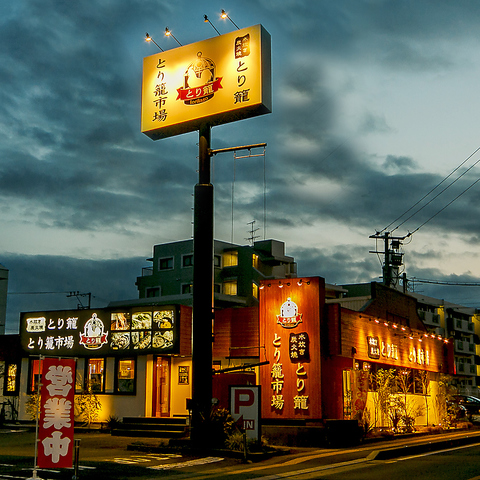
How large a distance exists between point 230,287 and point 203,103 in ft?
140

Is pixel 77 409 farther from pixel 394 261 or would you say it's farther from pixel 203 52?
pixel 394 261

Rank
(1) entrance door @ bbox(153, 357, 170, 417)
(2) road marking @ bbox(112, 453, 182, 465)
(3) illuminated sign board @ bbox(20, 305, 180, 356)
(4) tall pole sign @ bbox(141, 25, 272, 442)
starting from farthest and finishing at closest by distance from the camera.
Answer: (1) entrance door @ bbox(153, 357, 170, 417), (3) illuminated sign board @ bbox(20, 305, 180, 356), (4) tall pole sign @ bbox(141, 25, 272, 442), (2) road marking @ bbox(112, 453, 182, 465)

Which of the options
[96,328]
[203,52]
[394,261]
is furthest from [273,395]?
[394,261]

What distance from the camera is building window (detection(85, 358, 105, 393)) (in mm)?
27109

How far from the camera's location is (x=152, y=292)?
6412cm

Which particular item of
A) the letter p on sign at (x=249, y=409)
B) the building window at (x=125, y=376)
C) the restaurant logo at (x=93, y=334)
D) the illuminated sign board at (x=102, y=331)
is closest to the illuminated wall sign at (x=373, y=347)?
the illuminated sign board at (x=102, y=331)

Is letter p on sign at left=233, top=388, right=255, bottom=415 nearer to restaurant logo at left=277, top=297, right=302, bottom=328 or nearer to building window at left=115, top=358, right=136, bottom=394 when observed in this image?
restaurant logo at left=277, top=297, right=302, bottom=328

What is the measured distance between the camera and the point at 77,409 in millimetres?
26406

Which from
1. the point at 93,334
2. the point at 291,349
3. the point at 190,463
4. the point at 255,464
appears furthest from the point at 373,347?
the point at 93,334

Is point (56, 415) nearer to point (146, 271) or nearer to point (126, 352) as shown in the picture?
point (126, 352)

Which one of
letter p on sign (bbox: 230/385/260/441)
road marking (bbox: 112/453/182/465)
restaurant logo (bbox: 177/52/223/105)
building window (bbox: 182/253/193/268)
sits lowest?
road marking (bbox: 112/453/182/465)

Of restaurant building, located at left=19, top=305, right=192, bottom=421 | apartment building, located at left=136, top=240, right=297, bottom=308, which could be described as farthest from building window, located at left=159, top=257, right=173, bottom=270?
restaurant building, located at left=19, top=305, right=192, bottom=421

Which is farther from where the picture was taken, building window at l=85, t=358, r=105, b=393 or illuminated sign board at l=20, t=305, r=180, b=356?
building window at l=85, t=358, r=105, b=393

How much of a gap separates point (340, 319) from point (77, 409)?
11805 millimetres
